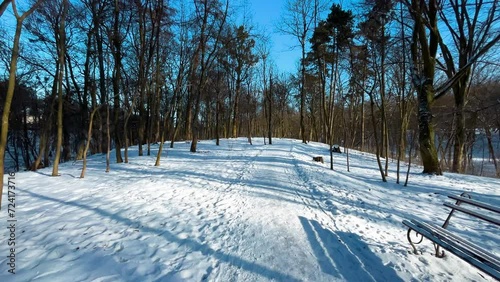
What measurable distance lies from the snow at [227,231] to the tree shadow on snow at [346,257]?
0.02 m

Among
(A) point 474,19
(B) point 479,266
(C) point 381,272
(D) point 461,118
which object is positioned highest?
(A) point 474,19

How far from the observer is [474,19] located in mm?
10969

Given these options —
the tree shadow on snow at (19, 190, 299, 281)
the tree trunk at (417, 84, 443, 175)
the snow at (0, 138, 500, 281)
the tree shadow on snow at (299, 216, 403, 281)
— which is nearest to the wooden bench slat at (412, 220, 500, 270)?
the snow at (0, 138, 500, 281)

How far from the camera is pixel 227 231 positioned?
4.27 meters

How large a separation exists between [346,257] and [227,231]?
2017mm

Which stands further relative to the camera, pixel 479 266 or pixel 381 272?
pixel 381 272

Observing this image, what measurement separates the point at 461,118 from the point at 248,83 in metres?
22.1

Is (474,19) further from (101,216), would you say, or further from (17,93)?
(17,93)

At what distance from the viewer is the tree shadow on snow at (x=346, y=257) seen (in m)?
3.03

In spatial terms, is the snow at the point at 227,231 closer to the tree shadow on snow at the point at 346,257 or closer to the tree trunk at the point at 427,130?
the tree shadow on snow at the point at 346,257

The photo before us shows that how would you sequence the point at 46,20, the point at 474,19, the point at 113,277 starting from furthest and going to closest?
the point at 46,20
the point at 474,19
the point at 113,277

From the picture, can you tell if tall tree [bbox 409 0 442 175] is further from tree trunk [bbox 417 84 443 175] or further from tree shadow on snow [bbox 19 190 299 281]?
tree shadow on snow [bbox 19 190 299 281]

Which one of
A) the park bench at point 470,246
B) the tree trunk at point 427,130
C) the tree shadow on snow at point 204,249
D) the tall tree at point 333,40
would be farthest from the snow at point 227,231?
the tall tree at point 333,40

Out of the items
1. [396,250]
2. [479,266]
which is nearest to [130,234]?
[396,250]
